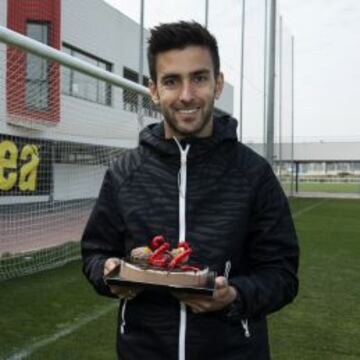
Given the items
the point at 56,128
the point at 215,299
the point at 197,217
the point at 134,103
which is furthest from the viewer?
the point at 134,103

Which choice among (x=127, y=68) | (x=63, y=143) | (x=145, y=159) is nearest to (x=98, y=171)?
(x=63, y=143)

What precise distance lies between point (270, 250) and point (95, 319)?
385 centimetres

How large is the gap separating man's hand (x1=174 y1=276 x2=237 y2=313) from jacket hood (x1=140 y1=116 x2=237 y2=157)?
1.26 ft

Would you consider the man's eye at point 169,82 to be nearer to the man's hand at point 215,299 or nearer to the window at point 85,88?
the man's hand at point 215,299

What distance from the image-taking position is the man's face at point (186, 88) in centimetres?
162

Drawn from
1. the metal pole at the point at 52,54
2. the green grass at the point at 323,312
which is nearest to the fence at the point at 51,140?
the metal pole at the point at 52,54

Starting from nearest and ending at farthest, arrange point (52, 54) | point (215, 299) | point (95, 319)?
point (215, 299) < point (95, 319) < point (52, 54)

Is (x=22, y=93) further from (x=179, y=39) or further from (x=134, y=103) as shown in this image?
(x=179, y=39)

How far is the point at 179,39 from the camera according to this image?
1.64 metres

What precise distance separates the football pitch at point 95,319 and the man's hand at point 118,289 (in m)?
2.88

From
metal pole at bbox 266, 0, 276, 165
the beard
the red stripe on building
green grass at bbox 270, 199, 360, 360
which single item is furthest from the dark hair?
metal pole at bbox 266, 0, 276, 165

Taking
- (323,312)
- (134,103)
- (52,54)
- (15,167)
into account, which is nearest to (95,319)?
(15,167)

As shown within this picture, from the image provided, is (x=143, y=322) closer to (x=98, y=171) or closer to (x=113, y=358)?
(x=113, y=358)

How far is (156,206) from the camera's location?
5.46 feet
